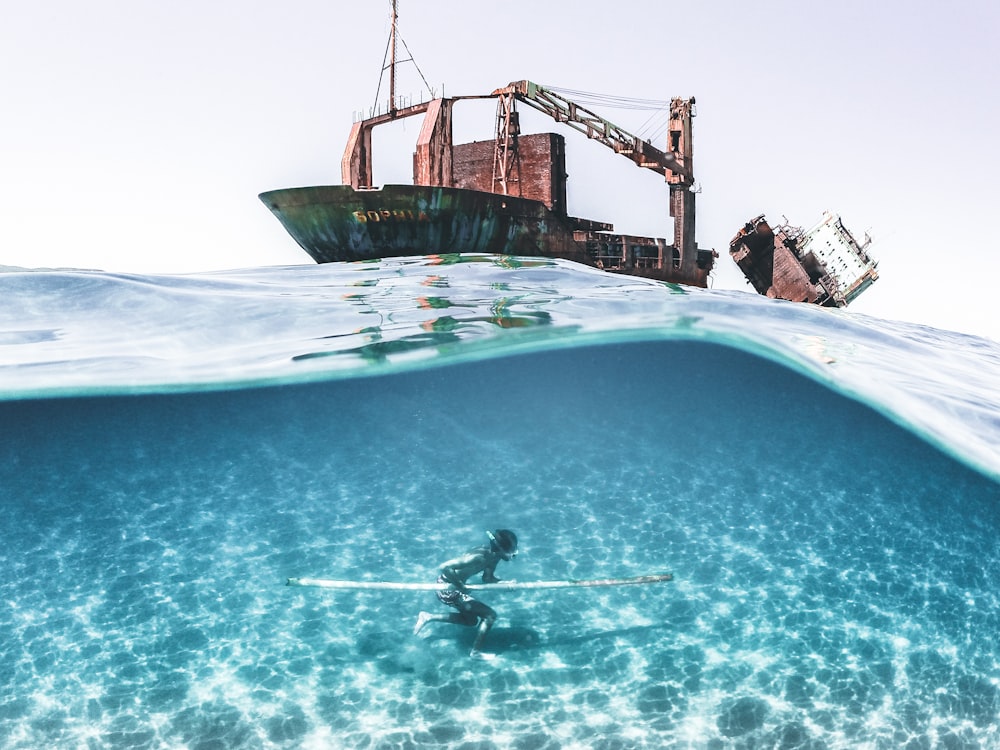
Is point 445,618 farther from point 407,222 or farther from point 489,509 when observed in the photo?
point 407,222

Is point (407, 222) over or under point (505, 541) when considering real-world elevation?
over

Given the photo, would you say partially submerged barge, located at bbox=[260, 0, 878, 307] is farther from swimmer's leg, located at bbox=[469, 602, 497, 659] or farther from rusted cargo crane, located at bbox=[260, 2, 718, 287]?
swimmer's leg, located at bbox=[469, 602, 497, 659]

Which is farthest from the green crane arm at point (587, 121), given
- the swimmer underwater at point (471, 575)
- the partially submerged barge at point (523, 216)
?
the swimmer underwater at point (471, 575)

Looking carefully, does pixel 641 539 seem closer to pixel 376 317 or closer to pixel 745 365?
pixel 745 365

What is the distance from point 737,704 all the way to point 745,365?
9.86m

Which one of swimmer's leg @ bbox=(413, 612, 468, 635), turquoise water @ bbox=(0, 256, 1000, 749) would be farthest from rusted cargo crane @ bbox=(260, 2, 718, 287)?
swimmer's leg @ bbox=(413, 612, 468, 635)

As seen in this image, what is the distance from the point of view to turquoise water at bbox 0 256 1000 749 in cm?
941

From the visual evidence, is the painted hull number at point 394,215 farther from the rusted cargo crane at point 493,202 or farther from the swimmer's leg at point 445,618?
the swimmer's leg at point 445,618

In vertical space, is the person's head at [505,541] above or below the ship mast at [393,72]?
below

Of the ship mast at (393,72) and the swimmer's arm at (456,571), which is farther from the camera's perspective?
the ship mast at (393,72)

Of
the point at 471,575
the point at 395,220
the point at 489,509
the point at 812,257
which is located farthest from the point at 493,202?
the point at 812,257

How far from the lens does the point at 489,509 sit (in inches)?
826

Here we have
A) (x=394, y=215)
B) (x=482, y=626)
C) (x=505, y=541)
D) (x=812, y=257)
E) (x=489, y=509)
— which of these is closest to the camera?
(x=505, y=541)

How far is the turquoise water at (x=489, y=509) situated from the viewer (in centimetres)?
941
